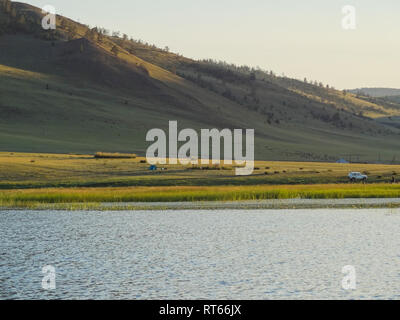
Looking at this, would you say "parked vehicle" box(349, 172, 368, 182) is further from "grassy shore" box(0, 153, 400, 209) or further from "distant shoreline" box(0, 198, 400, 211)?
"distant shoreline" box(0, 198, 400, 211)

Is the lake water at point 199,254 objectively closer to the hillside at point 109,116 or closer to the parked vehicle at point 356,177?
the parked vehicle at point 356,177

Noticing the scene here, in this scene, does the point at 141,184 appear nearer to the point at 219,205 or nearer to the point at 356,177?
the point at 219,205

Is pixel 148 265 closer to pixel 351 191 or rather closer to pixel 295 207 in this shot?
pixel 295 207

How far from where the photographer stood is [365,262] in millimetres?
24203

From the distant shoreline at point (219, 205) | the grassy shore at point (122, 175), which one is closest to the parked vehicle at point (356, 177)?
the grassy shore at point (122, 175)

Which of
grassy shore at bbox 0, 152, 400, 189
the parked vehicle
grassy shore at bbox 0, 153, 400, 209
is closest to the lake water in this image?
grassy shore at bbox 0, 153, 400, 209

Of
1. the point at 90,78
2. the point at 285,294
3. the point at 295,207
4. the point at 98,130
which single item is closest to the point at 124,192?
the point at 295,207

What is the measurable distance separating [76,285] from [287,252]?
362 inches

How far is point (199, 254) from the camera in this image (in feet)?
85.0

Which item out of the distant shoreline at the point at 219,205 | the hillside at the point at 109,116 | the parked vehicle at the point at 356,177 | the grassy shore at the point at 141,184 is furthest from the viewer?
the hillside at the point at 109,116

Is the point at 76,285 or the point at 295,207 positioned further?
the point at 295,207

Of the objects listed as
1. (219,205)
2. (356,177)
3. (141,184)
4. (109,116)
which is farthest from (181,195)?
Result: (109,116)

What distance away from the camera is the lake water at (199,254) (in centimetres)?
2023

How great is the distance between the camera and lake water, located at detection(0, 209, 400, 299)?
66.4ft
